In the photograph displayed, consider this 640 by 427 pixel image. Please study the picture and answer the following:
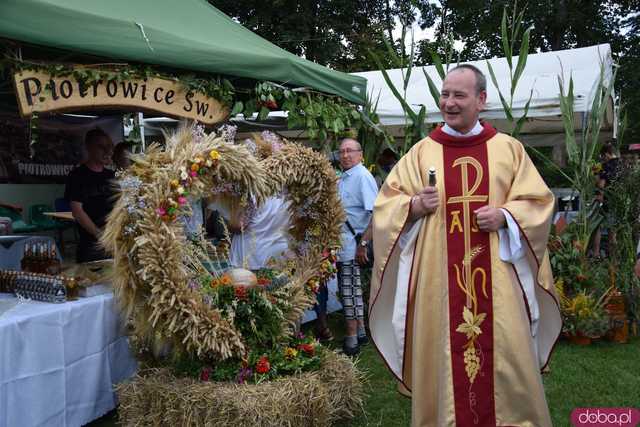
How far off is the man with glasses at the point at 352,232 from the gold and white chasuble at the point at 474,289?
201cm

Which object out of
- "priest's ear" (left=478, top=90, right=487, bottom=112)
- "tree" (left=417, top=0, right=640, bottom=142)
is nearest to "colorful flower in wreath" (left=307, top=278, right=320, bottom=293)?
"priest's ear" (left=478, top=90, right=487, bottom=112)

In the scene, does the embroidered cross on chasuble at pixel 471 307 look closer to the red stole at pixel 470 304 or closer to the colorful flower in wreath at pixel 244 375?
the red stole at pixel 470 304

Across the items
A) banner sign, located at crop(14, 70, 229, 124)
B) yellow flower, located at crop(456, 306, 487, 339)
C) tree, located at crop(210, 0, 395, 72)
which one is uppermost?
tree, located at crop(210, 0, 395, 72)

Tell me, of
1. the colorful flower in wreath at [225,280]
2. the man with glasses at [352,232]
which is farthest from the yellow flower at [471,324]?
the man with glasses at [352,232]

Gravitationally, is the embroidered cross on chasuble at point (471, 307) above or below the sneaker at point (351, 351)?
above

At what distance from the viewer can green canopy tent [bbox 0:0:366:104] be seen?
3.33m

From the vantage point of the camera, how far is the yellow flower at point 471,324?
2803 mm

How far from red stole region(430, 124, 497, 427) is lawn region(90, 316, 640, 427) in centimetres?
88

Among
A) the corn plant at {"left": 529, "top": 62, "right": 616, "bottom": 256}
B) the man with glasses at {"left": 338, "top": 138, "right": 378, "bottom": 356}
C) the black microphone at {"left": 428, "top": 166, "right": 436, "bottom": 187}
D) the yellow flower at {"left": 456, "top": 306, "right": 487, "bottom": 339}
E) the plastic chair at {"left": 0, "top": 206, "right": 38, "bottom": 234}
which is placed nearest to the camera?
the black microphone at {"left": 428, "top": 166, "right": 436, "bottom": 187}

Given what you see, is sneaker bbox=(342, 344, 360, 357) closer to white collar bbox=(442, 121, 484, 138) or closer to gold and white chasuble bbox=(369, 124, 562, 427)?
gold and white chasuble bbox=(369, 124, 562, 427)

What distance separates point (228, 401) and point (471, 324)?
1.19m

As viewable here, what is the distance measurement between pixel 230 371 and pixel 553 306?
1619mm

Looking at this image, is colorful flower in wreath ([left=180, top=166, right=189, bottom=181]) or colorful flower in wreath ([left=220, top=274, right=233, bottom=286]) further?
colorful flower in wreath ([left=220, top=274, right=233, bottom=286])

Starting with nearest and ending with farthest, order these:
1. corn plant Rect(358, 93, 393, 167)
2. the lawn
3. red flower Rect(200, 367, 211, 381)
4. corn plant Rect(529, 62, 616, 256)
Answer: red flower Rect(200, 367, 211, 381)
the lawn
corn plant Rect(529, 62, 616, 256)
corn plant Rect(358, 93, 393, 167)
